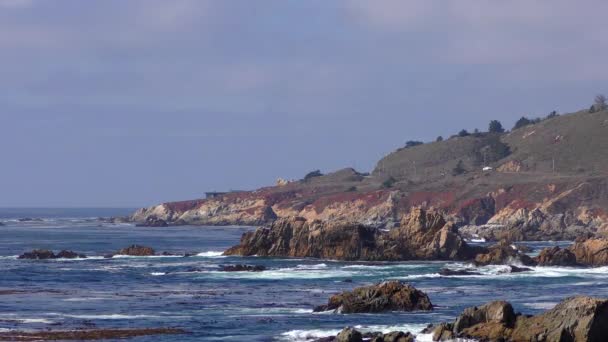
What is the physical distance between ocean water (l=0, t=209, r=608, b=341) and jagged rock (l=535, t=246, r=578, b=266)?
1899 millimetres

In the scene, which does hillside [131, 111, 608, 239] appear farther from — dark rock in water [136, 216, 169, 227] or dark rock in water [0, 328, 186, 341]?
dark rock in water [0, 328, 186, 341]

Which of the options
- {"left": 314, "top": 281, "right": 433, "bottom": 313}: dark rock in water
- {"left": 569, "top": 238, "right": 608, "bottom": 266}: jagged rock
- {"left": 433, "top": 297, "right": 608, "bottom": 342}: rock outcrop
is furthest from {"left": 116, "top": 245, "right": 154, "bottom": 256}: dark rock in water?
{"left": 433, "top": 297, "right": 608, "bottom": 342}: rock outcrop

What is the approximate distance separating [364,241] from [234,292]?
27.8 m

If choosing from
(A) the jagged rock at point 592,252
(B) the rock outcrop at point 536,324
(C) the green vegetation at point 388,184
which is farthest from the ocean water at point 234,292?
(C) the green vegetation at point 388,184

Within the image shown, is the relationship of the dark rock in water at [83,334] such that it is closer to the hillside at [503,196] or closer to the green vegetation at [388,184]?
the hillside at [503,196]

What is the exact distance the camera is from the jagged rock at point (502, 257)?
3238 inches

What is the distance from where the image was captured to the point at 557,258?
269ft

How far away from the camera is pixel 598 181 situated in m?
150

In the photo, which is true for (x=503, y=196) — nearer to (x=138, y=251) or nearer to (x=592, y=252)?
(x=138, y=251)

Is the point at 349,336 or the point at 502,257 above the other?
the point at 502,257

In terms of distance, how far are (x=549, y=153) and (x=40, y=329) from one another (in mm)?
150838

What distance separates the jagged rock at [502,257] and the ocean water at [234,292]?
197cm

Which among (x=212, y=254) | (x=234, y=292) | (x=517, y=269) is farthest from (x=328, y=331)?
(x=212, y=254)

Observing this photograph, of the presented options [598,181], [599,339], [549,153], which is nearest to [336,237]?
[599,339]
